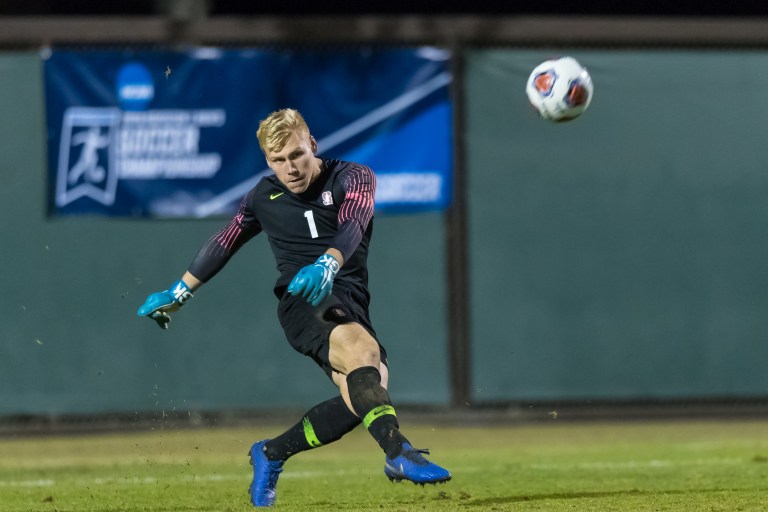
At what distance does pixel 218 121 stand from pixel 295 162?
194 inches

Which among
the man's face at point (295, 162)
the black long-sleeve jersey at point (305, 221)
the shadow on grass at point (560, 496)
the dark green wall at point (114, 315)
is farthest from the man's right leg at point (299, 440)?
the dark green wall at point (114, 315)

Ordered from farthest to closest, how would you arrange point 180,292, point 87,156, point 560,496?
point 87,156
point 560,496
point 180,292

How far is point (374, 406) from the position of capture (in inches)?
258

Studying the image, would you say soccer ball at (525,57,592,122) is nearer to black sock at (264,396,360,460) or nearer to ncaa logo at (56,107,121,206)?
black sock at (264,396,360,460)

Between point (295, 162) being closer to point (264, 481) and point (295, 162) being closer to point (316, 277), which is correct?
point (316, 277)

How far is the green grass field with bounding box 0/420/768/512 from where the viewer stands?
292 inches

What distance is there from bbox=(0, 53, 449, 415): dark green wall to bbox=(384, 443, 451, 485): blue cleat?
17.8 ft

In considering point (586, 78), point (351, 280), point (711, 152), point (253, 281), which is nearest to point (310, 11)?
point (253, 281)

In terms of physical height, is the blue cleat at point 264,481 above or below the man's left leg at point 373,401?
below

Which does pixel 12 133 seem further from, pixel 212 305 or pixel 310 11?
pixel 310 11

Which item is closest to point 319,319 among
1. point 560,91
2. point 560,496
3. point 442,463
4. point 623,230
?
point 560,496

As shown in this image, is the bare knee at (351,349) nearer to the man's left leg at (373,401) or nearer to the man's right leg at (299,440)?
the man's left leg at (373,401)

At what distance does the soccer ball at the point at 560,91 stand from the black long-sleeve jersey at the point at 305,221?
1.50 metres

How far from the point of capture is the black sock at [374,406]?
6.43 meters
